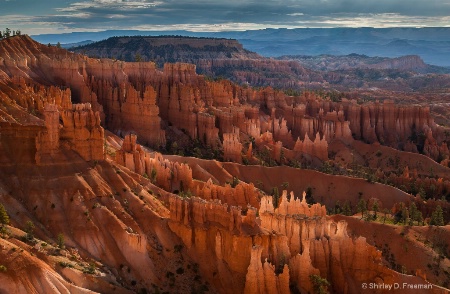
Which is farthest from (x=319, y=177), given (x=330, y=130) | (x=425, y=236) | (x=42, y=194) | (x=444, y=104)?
(x=444, y=104)

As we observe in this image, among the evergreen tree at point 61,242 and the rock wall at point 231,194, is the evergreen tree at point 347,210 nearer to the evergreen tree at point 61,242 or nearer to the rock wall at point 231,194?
the rock wall at point 231,194

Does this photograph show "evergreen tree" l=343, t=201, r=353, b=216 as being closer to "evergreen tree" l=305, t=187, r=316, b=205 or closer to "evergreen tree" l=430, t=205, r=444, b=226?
"evergreen tree" l=305, t=187, r=316, b=205

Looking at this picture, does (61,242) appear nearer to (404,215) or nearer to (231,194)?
(231,194)

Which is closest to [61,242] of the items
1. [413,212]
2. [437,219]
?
[413,212]

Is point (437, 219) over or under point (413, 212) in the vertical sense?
under

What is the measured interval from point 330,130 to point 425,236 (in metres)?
56.1

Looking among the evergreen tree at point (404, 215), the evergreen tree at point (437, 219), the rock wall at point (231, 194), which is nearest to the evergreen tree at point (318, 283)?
the rock wall at point (231, 194)

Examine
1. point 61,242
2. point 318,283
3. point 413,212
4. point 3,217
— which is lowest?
point 413,212

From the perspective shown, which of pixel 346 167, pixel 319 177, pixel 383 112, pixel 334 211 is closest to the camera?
pixel 334 211

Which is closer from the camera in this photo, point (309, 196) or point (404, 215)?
point (404, 215)

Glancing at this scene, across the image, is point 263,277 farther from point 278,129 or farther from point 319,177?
point 278,129

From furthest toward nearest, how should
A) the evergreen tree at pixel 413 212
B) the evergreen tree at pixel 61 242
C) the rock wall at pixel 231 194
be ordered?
1. the evergreen tree at pixel 413 212
2. the rock wall at pixel 231 194
3. the evergreen tree at pixel 61 242

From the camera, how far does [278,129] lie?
10894cm

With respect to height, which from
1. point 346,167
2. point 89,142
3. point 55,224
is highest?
point 89,142
